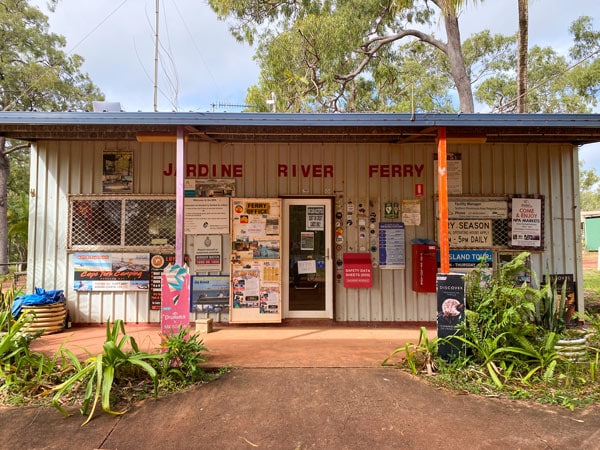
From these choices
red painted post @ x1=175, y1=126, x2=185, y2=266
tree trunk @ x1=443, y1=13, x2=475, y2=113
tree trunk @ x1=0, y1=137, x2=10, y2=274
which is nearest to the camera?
red painted post @ x1=175, y1=126, x2=185, y2=266

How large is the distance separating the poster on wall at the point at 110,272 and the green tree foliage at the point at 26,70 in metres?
12.3

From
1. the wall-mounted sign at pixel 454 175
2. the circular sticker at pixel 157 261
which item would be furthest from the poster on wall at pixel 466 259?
the circular sticker at pixel 157 261

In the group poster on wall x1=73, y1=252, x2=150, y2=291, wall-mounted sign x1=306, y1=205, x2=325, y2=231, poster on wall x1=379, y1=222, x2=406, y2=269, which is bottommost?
poster on wall x1=73, y1=252, x2=150, y2=291

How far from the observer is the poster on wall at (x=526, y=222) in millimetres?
6160

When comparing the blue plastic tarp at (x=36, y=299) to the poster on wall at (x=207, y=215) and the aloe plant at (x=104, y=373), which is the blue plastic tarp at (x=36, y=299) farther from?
the aloe plant at (x=104, y=373)

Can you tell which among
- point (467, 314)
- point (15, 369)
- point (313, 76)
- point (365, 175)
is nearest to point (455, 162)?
point (365, 175)

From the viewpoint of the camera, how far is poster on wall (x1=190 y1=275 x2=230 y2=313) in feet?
20.3

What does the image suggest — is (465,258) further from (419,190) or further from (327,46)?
(327,46)

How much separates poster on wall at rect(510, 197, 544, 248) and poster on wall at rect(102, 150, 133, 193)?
20.0 ft

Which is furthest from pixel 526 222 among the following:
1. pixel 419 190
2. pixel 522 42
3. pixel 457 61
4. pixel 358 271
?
pixel 457 61

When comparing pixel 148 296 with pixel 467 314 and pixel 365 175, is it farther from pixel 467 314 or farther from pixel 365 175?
pixel 467 314

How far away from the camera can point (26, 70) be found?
17000mm

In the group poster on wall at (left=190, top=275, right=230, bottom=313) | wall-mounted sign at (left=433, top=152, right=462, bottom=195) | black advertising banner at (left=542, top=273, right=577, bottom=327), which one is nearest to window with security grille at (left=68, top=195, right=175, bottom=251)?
poster on wall at (left=190, top=275, right=230, bottom=313)

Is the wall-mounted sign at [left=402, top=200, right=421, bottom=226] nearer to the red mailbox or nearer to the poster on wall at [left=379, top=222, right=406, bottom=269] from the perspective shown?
the poster on wall at [left=379, top=222, right=406, bottom=269]
